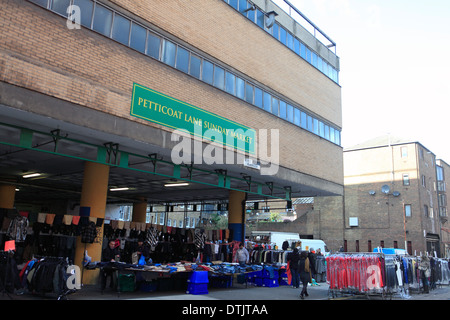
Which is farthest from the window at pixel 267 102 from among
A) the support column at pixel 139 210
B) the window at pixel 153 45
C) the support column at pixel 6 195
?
the support column at pixel 6 195

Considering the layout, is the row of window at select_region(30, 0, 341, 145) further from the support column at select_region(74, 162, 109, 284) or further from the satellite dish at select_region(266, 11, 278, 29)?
the support column at select_region(74, 162, 109, 284)

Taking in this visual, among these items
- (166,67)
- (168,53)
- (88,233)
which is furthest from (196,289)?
(168,53)

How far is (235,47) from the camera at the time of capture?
1883cm

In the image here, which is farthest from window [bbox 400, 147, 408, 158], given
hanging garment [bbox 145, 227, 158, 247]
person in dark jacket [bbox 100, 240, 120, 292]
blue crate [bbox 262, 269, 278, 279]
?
person in dark jacket [bbox 100, 240, 120, 292]

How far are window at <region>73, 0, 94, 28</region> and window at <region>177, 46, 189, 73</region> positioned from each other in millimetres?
4045

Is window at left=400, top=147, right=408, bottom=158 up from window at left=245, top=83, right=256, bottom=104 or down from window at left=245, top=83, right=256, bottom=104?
up

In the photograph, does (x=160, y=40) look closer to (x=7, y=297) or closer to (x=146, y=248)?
(x=146, y=248)

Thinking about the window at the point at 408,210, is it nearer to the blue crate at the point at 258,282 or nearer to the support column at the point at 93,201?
the blue crate at the point at 258,282

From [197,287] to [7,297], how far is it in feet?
20.9

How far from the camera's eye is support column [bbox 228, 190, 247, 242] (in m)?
24.0

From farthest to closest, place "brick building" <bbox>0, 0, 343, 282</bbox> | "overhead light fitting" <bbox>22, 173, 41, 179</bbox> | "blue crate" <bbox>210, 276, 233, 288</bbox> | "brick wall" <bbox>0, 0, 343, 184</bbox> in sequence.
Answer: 1. "overhead light fitting" <bbox>22, 173, 41, 179</bbox>
2. "blue crate" <bbox>210, 276, 233, 288</bbox>
3. "brick building" <bbox>0, 0, 343, 282</bbox>
4. "brick wall" <bbox>0, 0, 343, 184</bbox>

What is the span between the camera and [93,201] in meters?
15.7

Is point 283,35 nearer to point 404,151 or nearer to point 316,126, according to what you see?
point 316,126
